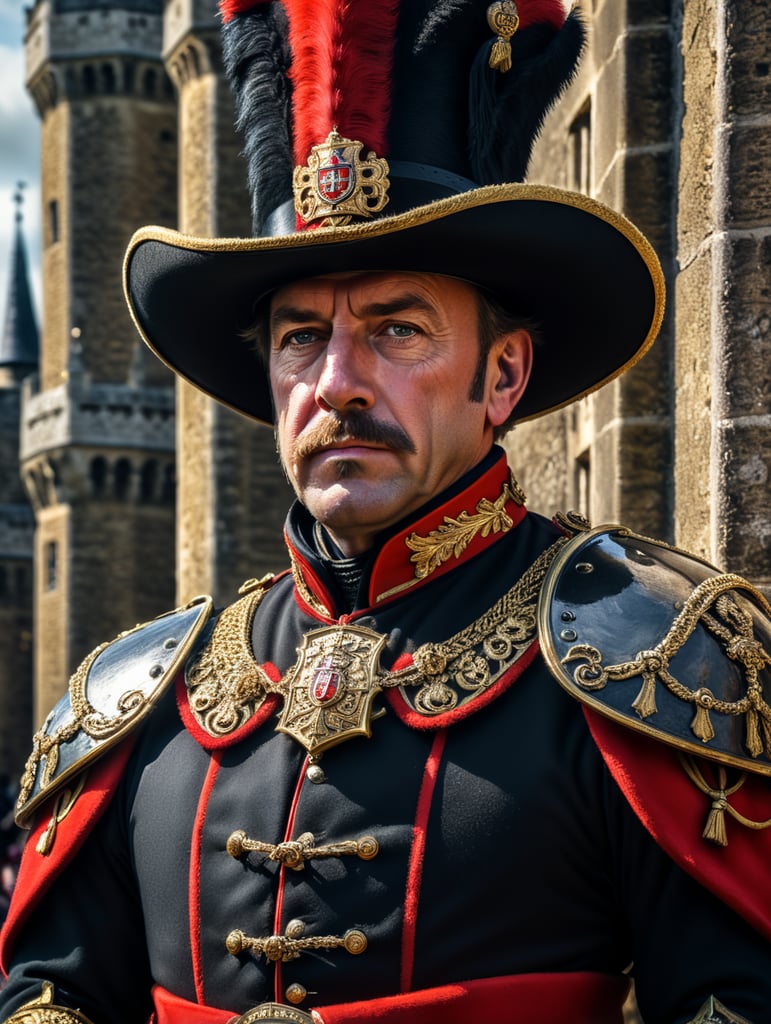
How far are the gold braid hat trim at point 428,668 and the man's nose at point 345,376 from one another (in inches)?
16.3

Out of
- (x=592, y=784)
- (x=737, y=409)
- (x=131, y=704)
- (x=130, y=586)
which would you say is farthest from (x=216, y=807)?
(x=130, y=586)

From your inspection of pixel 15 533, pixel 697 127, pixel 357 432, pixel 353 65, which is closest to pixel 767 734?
pixel 357 432

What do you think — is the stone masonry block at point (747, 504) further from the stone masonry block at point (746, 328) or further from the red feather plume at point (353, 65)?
the red feather plume at point (353, 65)

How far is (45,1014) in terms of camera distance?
336 centimetres

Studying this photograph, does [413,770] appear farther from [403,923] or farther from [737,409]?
[737,409]

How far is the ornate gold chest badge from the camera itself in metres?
3.26

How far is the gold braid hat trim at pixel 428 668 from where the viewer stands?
3.25 meters

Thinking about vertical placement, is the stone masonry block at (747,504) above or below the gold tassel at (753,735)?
above

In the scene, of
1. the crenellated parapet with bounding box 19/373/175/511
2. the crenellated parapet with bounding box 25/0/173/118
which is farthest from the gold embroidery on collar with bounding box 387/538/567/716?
the crenellated parapet with bounding box 25/0/173/118

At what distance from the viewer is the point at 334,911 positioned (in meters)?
3.14

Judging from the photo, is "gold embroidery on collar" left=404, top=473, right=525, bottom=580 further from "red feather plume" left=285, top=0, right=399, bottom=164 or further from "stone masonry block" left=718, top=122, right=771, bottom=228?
"stone masonry block" left=718, top=122, right=771, bottom=228

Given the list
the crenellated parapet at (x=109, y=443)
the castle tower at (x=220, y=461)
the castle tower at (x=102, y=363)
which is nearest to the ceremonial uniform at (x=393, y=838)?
the castle tower at (x=220, y=461)

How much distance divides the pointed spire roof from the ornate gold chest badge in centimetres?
4079

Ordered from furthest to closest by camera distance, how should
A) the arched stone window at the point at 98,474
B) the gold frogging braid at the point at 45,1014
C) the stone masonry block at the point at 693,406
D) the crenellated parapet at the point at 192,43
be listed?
the arched stone window at the point at 98,474 < the crenellated parapet at the point at 192,43 < the stone masonry block at the point at 693,406 < the gold frogging braid at the point at 45,1014
